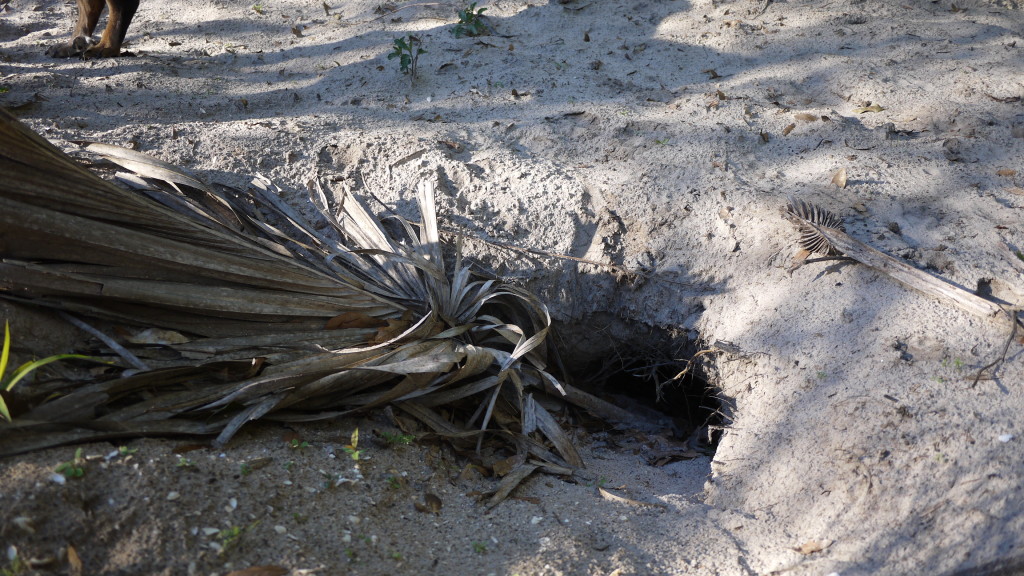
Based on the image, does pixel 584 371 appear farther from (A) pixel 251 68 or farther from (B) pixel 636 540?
(A) pixel 251 68

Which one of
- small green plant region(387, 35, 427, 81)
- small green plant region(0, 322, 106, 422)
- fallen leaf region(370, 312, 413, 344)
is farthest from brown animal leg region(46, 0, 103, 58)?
fallen leaf region(370, 312, 413, 344)

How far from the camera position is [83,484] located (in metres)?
2.19

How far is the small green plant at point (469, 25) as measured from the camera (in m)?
5.17

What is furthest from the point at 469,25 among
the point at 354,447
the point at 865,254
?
the point at 354,447

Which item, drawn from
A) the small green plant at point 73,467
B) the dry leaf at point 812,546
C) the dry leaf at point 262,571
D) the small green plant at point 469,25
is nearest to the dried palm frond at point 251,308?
the small green plant at point 73,467

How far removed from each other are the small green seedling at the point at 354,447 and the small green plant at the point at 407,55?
286 centimetres

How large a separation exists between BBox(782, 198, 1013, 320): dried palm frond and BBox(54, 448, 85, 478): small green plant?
316 cm

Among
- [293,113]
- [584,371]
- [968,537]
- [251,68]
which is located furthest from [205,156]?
[968,537]

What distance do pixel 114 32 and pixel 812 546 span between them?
17.4ft

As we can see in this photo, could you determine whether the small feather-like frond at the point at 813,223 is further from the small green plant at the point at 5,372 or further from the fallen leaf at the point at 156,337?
the small green plant at the point at 5,372

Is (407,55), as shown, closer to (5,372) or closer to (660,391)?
(660,391)

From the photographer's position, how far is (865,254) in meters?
3.29

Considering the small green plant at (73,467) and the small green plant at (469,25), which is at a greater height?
the small green plant at (469,25)

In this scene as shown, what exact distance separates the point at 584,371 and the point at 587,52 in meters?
2.44
